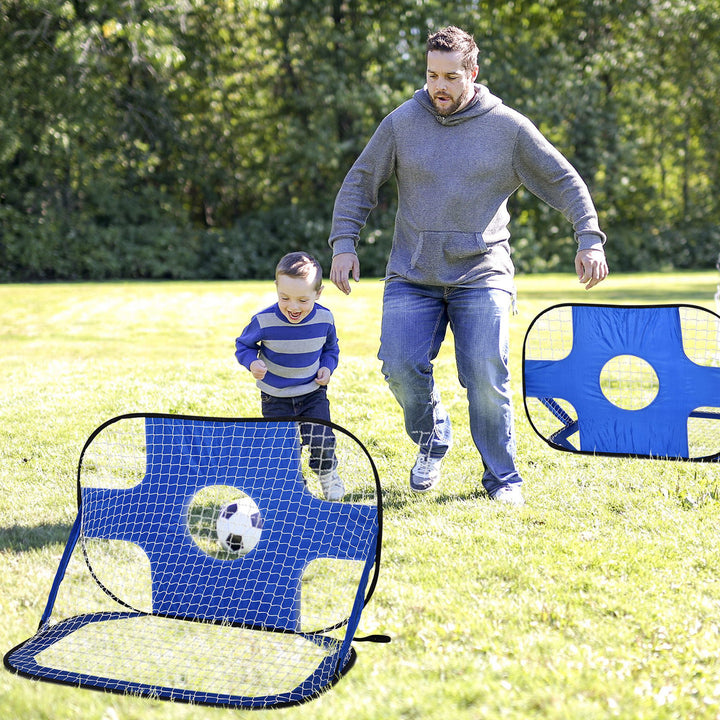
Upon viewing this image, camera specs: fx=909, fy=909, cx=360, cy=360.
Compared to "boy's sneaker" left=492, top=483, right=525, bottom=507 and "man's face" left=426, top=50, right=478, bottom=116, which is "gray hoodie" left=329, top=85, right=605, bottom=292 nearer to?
"man's face" left=426, top=50, right=478, bottom=116

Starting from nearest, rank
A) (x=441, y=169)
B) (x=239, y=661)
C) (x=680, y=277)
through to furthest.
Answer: (x=239, y=661) → (x=441, y=169) → (x=680, y=277)

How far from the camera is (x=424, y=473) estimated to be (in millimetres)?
4500

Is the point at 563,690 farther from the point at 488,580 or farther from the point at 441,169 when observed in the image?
the point at 441,169

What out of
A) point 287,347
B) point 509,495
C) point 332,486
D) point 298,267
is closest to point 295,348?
point 287,347

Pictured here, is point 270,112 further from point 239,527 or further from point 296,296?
point 239,527

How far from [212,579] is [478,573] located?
3.27 ft

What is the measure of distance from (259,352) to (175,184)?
20.5m

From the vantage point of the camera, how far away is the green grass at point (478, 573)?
256 centimetres

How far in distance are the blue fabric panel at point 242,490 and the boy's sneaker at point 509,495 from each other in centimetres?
125

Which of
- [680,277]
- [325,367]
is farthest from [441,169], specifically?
[680,277]

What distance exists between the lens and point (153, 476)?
131 inches

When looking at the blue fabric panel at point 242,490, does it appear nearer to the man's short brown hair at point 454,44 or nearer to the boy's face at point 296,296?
the boy's face at point 296,296

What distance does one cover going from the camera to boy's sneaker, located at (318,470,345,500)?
383 cm

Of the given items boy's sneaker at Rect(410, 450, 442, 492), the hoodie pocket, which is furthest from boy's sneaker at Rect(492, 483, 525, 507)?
the hoodie pocket
